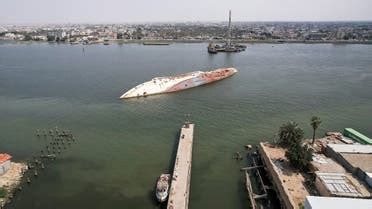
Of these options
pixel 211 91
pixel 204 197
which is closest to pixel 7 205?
pixel 204 197

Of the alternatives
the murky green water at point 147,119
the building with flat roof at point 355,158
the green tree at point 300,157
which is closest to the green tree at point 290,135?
the green tree at point 300,157

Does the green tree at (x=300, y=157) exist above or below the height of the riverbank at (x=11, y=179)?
above

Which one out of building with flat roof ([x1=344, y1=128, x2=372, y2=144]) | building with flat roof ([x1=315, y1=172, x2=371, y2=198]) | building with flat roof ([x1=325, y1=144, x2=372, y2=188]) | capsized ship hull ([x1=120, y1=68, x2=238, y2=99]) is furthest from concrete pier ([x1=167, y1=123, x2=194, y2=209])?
capsized ship hull ([x1=120, y1=68, x2=238, y2=99])

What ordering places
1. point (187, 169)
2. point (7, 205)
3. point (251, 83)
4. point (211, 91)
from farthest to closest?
point (251, 83)
point (211, 91)
point (187, 169)
point (7, 205)

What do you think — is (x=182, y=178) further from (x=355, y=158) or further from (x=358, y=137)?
(x=358, y=137)

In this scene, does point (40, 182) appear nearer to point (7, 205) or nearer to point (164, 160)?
point (7, 205)

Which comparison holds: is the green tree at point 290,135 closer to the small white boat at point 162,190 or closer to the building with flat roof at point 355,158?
the building with flat roof at point 355,158

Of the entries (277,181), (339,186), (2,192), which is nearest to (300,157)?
(277,181)
